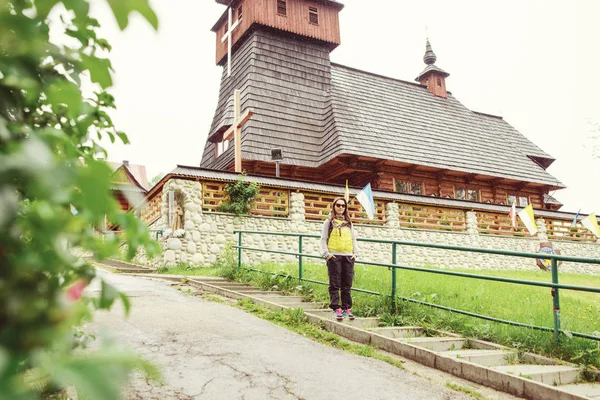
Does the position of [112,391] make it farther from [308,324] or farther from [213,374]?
[308,324]

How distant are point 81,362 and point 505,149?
27.9 meters

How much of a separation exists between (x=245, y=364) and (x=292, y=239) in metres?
9.90

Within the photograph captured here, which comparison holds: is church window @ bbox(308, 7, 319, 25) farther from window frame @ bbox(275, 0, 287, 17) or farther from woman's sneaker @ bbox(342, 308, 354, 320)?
woman's sneaker @ bbox(342, 308, 354, 320)

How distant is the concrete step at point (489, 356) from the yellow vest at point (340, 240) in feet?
6.67

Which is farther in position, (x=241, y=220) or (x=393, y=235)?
(x=393, y=235)

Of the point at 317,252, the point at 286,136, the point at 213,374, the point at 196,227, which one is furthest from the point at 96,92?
the point at 286,136

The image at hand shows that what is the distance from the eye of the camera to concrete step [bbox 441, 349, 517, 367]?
4.52 m

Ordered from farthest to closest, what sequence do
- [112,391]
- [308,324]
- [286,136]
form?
[286,136] < [308,324] < [112,391]

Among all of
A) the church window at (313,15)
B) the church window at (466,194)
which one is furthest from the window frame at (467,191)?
the church window at (313,15)

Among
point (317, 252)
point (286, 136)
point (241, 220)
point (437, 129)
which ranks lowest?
point (317, 252)

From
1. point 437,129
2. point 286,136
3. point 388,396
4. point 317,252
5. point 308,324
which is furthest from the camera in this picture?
point 437,129

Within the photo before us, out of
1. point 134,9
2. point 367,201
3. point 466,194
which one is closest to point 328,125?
point 367,201

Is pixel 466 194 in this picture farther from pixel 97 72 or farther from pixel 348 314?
pixel 97 72

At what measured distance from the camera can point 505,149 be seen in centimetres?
2544
